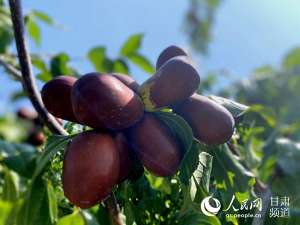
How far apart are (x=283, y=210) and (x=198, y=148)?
0.25 metres

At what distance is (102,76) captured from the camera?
4.16 ft

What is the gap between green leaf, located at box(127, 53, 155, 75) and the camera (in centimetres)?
314

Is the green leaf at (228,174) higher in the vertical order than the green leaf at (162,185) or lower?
higher

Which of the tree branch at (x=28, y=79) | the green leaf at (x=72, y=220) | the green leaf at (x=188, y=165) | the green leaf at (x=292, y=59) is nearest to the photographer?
the green leaf at (x=72, y=220)

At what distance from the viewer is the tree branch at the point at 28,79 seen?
1.39 meters

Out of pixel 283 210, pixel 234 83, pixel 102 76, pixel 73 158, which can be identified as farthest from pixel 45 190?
pixel 234 83

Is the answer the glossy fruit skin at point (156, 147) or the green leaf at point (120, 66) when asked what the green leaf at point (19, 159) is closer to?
the green leaf at point (120, 66)

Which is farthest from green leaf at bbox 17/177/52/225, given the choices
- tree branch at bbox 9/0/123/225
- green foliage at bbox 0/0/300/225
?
tree branch at bbox 9/0/123/225

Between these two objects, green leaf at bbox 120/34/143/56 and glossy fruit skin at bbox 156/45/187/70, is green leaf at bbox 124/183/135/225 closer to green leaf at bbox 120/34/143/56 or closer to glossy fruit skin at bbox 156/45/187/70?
glossy fruit skin at bbox 156/45/187/70

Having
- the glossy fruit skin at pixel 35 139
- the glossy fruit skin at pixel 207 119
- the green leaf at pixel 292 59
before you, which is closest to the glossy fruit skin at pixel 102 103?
the glossy fruit skin at pixel 207 119

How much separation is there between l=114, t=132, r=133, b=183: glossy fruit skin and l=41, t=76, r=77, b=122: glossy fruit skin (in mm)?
136

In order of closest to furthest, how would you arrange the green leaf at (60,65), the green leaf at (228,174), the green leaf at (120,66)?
1. the green leaf at (228,174)
2. the green leaf at (60,65)
3. the green leaf at (120,66)

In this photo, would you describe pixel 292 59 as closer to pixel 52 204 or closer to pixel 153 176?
pixel 153 176

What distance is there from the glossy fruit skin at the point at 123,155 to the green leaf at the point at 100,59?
6.21 feet
